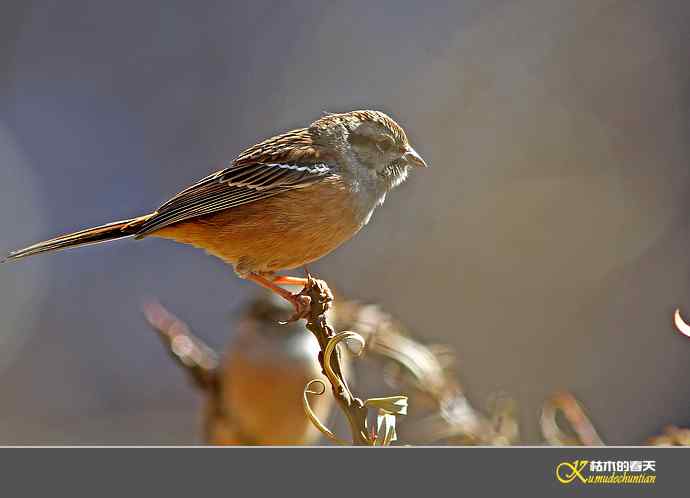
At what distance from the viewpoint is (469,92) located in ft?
21.7

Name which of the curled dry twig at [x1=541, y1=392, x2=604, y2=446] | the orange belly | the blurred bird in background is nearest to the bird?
the orange belly

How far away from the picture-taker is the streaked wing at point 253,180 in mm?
2119

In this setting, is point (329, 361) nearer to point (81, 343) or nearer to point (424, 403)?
point (424, 403)

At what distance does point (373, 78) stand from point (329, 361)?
5437mm

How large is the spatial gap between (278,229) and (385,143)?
40 cm

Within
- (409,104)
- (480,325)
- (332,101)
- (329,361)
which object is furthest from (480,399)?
(329,361)

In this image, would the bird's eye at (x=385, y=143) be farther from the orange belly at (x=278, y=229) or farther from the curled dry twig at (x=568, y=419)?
the curled dry twig at (x=568, y=419)

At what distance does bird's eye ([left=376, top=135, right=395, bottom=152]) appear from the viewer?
2281 millimetres

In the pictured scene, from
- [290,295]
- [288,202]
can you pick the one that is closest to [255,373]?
[290,295]

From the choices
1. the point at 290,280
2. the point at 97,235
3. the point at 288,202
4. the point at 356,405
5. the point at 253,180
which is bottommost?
the point at 356,405

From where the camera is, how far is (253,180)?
240 cm

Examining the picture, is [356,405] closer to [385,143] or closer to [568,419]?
[568,419]

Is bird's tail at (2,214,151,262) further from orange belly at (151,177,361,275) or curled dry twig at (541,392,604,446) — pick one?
curled dry twig at (541,392,604,446)
